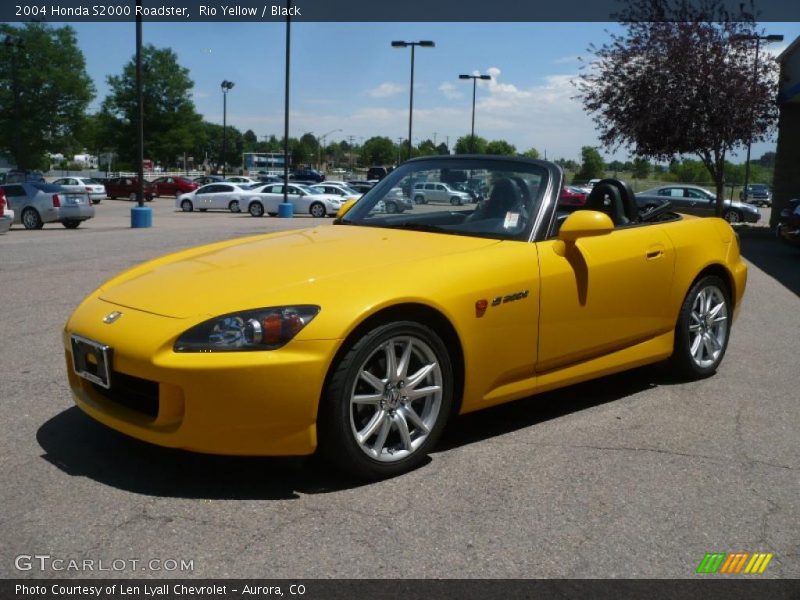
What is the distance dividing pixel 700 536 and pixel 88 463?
2690 mm

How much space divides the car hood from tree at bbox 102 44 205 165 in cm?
6412

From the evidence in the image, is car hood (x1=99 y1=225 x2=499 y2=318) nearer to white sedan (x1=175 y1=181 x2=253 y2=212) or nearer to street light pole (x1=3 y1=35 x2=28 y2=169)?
white sedan (x1=175 y1=181 x2=253 y2=212)

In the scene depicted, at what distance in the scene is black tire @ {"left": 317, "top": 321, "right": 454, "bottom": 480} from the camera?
11.4ft

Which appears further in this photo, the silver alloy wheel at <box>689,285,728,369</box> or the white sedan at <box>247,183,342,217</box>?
the white sedan at <box>247,183,342,217</box>

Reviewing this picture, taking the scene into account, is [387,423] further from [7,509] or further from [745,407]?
[745,407]

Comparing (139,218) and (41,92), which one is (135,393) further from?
(41,92)

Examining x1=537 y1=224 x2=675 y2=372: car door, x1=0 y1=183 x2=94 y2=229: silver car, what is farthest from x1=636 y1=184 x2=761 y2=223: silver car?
x1=537 y1=224 x2=675 y2=372: car door

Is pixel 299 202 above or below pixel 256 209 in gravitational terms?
above

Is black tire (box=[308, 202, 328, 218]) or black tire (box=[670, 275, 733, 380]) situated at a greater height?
black tire (box=[670, 275, 733, 380])

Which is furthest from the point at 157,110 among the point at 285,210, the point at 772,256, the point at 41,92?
the point at 772,256

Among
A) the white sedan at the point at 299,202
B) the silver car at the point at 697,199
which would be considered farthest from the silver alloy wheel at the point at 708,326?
the white sedan at the point at 299,202

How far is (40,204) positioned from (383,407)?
2087 centimetres

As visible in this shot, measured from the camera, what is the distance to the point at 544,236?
444 centimetres

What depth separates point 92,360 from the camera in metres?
3.70
